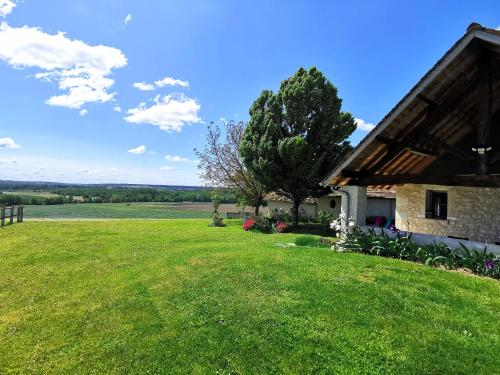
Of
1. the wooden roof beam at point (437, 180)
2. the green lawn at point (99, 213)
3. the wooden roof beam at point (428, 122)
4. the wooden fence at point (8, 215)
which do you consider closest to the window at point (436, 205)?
the wooden roof beam at point (437, 180)

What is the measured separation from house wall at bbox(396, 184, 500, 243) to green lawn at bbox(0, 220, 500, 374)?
5338mm

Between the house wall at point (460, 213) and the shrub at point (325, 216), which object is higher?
the house wall at point (460, 213)

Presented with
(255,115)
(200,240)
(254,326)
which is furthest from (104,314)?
(255,115)

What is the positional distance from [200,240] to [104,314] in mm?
9383

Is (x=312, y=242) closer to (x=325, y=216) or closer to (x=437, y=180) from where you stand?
(x=437, y=180)

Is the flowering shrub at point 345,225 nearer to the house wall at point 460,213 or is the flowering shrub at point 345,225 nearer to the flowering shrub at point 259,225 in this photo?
the house wall at point 460,213

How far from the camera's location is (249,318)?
6.09 metres

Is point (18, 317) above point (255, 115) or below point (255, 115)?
below

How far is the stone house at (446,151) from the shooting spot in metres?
8.86

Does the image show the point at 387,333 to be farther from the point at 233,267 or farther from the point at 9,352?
the point at 9,352

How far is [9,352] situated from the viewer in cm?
516

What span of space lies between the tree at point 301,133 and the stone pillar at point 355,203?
8.03 metres

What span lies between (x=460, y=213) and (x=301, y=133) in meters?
11.0

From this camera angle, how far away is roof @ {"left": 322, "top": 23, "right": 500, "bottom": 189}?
8836mm
